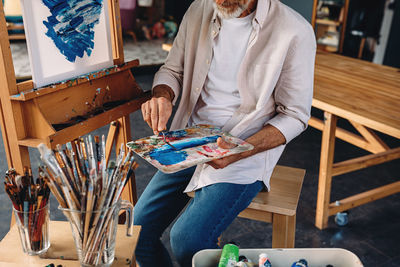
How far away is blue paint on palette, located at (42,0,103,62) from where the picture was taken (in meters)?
1.23

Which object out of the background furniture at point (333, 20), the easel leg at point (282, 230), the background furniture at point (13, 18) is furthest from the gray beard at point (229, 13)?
the background furniture at point (13, 18)

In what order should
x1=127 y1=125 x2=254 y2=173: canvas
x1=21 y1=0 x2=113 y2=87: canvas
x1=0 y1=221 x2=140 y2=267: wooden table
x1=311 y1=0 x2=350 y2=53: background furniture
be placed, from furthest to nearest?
x1=311 y1=0 x2=350 y2=53: background furniture < x1=21 y1=0 x2=113 y2=87: canvas < x1=127 y1=125 x2=254 y2=173: canvas < x1=0 y1=221 x2=140 y2=267: wooden table

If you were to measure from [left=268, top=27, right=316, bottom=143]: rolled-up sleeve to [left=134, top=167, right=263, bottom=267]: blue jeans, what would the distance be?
9.3 inches

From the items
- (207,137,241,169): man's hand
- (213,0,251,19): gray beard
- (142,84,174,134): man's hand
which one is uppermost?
(213,0,251,19): gray beard

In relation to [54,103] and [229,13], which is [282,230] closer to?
[229,13]

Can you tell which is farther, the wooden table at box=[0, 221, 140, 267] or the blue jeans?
the blue jeans

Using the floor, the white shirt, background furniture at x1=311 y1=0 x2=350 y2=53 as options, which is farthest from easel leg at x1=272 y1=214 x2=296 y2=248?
background furniture at x1=311 y1=0 x2=350 y2=53

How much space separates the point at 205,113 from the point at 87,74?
0.46m

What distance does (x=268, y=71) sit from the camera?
1317 millimetres

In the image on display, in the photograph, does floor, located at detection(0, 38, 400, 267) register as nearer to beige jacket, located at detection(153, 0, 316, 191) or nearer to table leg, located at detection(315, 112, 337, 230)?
table leg, located at detection(315, 112, 337, 230)

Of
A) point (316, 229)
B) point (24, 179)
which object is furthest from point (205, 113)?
point (316, 229)

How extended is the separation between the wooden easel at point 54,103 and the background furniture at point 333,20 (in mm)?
4296

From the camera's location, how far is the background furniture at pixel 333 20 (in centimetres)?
524

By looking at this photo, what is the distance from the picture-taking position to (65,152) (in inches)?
33.2
